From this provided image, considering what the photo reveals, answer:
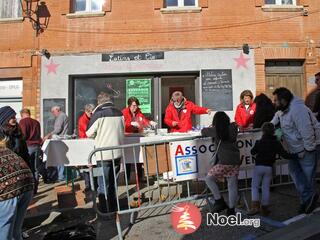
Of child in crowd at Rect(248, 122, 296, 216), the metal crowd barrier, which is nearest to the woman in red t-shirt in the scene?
the metal crowd barrier

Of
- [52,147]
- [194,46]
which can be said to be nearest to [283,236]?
[52,147]

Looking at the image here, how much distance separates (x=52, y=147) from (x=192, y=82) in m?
5.71

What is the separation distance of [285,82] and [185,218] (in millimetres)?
7819

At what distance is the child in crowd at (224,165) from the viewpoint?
5.68 meters

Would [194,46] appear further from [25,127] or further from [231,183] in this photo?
[231,183]

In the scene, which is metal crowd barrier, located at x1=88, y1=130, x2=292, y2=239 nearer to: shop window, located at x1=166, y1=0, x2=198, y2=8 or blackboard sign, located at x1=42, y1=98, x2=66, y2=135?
blackboard sign, located at x1=42, y1=98, x2=66, y2=135

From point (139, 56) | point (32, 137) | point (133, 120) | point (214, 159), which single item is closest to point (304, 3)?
point (139, 56)

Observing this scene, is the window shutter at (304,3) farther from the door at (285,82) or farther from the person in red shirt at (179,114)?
the person in red shirt at (179,114)

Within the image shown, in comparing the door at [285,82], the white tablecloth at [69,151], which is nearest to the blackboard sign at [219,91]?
the door at [285,82]

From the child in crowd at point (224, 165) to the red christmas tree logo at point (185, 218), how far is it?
283 mm

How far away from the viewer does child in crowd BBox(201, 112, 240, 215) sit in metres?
5.68

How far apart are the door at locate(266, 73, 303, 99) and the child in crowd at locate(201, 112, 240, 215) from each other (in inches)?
274

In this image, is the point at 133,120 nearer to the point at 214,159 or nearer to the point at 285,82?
the point at 214,159

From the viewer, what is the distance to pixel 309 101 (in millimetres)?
11375
